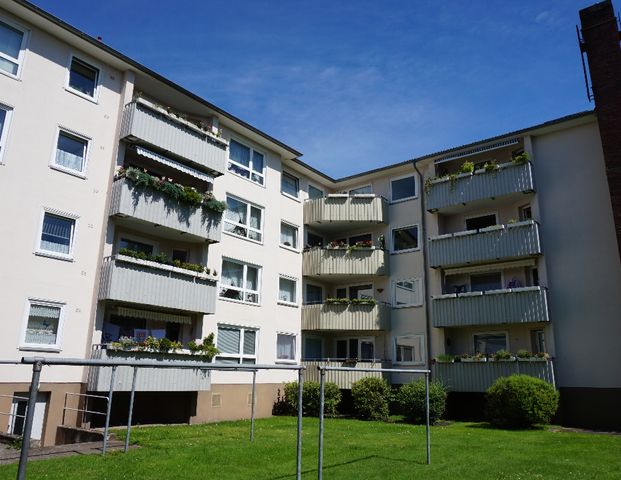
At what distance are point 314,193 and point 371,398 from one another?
1241cm

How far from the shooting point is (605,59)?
23.2 metres

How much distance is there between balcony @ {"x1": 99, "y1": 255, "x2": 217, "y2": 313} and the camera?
61.8 ft

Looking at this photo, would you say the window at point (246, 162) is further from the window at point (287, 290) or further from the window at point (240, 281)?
the window at point (287, 290)

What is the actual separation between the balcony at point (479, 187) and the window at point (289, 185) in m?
7.04

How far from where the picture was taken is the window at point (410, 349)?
87.5 ft

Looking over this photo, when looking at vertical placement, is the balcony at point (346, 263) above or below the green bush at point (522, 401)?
above

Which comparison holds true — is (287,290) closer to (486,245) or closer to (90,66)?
(486,245)

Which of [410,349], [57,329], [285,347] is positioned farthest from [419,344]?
[57,329]

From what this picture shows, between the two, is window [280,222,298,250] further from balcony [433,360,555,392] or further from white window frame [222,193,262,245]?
balcony [433,360,555,392]

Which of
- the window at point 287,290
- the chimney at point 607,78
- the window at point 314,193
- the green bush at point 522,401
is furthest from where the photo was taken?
the window at point 314,193

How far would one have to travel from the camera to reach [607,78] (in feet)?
75.0

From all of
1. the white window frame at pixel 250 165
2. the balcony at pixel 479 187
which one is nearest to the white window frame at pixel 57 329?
the white window frame at pixel 250 165

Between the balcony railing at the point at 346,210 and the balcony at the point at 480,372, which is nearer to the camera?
the balcony at the point at 480,372

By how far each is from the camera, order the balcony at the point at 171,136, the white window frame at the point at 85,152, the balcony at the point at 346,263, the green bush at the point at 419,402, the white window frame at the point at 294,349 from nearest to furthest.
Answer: the white window frame at the point at 85,152, the balcony at the point at 171,136, the green bush at the point at 419,402, the white window frame at the point at 294,349, the balcony at the point at 346,263
